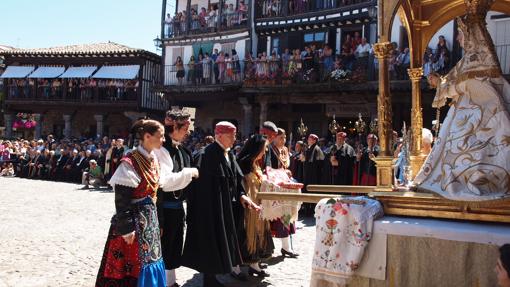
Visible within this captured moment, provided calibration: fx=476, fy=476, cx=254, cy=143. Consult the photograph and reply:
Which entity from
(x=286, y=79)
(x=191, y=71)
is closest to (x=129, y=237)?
(x=286, y=79)

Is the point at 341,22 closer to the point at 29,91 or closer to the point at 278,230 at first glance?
the point at 278,230

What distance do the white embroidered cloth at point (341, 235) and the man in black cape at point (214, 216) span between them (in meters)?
1.66

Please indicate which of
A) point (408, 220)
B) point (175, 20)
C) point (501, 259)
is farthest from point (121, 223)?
point (175, 20)

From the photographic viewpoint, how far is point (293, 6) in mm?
21359

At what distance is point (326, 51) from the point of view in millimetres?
18531

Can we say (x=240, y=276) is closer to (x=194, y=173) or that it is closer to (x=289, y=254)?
(x=289, y=254)

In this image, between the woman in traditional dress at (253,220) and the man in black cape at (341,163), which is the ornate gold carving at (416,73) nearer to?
the woman in traditional dress at (253,220)

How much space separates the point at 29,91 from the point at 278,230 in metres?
28.1

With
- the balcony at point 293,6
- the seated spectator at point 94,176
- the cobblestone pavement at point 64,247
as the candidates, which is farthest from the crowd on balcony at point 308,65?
the cobblestone pavement at point 64,247

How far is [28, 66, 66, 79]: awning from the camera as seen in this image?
97.2 feet

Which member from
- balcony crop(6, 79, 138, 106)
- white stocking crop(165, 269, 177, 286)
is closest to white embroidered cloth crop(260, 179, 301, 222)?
white stocking crop(165, 269, 177, 286)

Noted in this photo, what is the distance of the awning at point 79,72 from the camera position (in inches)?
1130

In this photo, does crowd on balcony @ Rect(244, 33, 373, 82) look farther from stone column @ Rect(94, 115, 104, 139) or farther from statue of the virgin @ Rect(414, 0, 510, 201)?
statue of the virgin @ Rect(414, 0, 510, 201)

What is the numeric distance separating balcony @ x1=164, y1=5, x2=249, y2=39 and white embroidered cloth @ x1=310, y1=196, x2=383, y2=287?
20.0m
